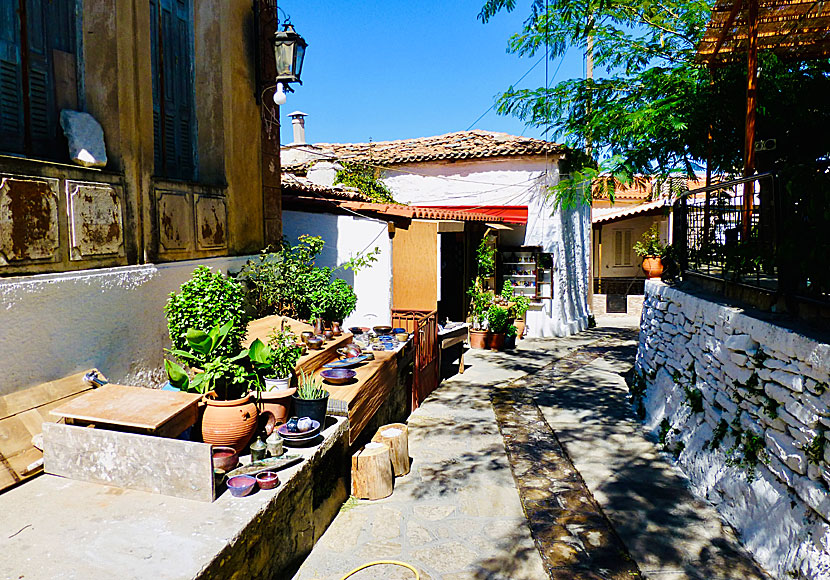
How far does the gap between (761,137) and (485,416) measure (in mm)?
6358

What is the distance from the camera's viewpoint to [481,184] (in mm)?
14977

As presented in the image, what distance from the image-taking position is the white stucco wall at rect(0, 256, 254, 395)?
12.8ft

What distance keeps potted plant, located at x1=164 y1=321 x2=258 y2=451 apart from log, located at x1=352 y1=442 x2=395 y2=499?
1.26 metres

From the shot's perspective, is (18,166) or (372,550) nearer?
(18,166)

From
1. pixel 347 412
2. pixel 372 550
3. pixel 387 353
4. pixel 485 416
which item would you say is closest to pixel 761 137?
pixel 485 416

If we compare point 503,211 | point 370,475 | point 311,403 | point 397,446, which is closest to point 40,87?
point 311,403

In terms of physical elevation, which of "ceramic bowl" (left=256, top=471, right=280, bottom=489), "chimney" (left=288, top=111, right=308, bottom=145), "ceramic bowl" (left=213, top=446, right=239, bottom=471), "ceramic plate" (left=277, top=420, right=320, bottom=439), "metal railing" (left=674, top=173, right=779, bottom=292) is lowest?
"ceramic bowl" (left=256, top=471, right=280, bottom=489)

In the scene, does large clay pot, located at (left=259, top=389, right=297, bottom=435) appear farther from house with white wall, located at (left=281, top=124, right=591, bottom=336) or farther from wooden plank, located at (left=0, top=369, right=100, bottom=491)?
house with white wall, located at (left=281, top=124, right=591, bottom=336)

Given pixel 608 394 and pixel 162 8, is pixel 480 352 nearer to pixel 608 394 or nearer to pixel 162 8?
pixel 608 394

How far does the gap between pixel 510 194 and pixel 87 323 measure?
465 inches

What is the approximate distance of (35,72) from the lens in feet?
14.2

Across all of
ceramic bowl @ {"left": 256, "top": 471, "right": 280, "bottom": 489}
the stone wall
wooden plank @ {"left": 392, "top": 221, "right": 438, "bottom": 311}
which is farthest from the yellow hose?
wooden plank @ {"left": 392, "top": 221, "right": 438, "bottom": 311}

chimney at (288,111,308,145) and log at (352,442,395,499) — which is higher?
chimney at (288,111,308,145)

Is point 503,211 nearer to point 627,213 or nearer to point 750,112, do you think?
point 627,213
